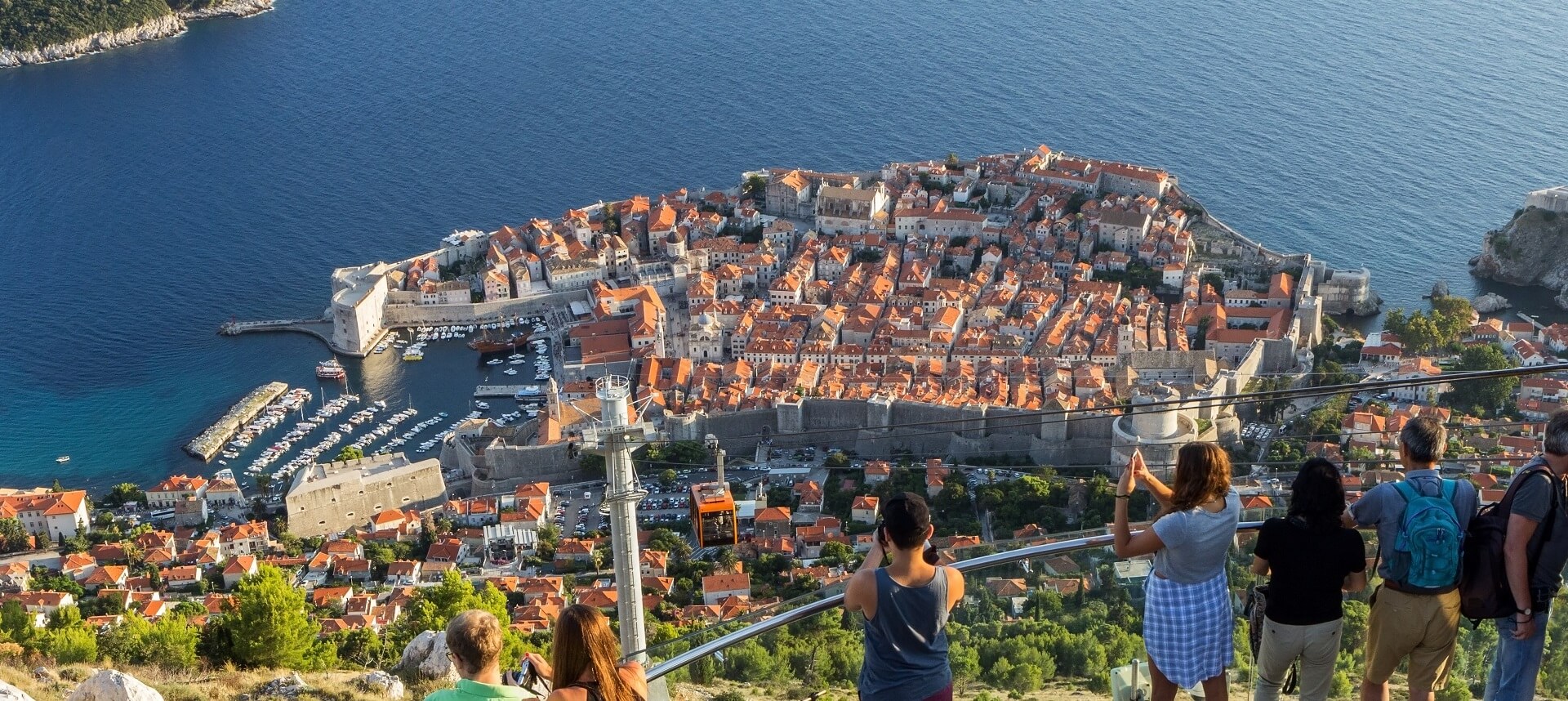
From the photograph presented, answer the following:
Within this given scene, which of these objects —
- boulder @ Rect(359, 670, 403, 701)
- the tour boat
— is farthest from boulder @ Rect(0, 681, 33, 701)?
the tour boat

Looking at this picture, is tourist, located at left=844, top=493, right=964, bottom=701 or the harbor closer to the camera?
tourist, located at left=844, top=493, right=964, bottom=701

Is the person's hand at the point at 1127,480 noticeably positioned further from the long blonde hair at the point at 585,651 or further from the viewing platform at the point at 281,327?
the viewing platform at the point at 281,327

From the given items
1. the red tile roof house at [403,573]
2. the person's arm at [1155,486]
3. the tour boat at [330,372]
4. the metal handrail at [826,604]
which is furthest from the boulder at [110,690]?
the tour boat at [330,372]

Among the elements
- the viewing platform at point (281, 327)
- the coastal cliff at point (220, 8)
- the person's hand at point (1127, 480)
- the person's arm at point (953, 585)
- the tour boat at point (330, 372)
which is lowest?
the tour boat at point (330, 372)

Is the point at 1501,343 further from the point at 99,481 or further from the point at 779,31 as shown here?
the point at 779,31

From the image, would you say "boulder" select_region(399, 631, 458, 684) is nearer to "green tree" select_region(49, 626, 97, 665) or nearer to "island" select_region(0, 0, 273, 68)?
"green tree" select_region(49, 626, 97, 665)

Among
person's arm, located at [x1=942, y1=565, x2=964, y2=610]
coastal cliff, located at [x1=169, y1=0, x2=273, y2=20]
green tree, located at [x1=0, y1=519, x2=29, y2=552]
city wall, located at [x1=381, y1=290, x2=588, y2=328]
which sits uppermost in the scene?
coastal cliff, located at [x1=169, y1=0, x2=273, y2=20]
